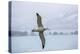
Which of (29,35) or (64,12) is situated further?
(64,12)

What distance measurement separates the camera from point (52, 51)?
1.94 meters

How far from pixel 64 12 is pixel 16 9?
593 millimetres

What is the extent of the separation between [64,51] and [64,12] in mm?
472

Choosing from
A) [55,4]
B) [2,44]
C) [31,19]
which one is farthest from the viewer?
[55,4]

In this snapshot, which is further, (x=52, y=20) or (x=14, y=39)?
(x=52, y=20)

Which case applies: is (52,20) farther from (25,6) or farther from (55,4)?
(25,6)

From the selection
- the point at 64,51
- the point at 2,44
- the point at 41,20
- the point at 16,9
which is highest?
the point at 16,9

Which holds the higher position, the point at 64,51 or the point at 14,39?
the point at 14,39

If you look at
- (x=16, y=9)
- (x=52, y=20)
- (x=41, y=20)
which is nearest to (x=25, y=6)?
(x=16, y=9)

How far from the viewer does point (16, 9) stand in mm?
1812

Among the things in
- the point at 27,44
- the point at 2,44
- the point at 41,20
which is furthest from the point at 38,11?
the point at 2,44

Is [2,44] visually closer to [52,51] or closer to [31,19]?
[31,19]

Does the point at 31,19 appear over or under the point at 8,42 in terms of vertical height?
over

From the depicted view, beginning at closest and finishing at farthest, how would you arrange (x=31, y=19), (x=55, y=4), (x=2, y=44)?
1. (x=2, y=44)
2. (x=31, y=19)
3. (x=55, y=4)
